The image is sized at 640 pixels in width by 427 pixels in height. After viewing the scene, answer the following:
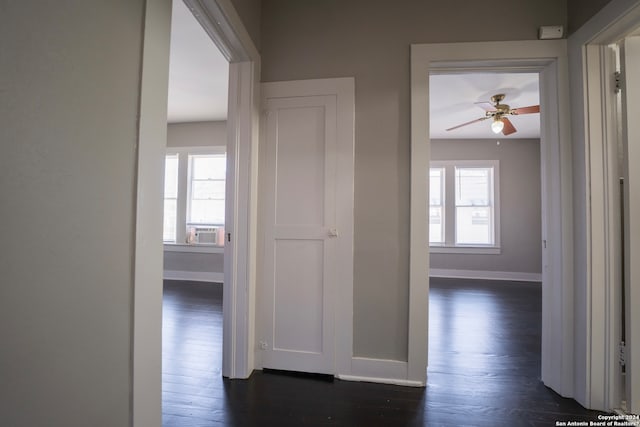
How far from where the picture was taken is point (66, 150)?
0.74 m

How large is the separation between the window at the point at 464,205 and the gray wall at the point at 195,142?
416 cm

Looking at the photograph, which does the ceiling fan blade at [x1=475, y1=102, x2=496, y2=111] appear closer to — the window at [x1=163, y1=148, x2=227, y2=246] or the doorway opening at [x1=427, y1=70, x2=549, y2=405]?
the doorway opening at [x1=427, y1=70, x2=549, y2=405]

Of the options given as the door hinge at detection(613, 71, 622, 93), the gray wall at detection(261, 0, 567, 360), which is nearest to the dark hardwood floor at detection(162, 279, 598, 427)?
the gray wall at detection(261, 0, 567, 360)

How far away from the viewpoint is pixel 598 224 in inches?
65.3

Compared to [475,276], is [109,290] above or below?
above

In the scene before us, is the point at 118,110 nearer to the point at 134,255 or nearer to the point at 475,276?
the point at 134,255

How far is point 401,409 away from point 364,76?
2.17 metres

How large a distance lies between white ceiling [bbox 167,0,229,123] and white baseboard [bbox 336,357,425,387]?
2.74 meters

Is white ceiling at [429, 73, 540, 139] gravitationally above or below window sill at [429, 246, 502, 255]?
above

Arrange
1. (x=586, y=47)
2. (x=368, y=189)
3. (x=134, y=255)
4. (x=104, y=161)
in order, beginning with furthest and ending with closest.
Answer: (x=368, y=189), (x=586, y=47), (x=134, y=255), (x=104, y=161)

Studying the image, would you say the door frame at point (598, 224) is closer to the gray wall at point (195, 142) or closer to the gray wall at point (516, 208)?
the gray wall at point (516, 208)

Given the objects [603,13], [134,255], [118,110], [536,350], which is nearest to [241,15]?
[118,110]

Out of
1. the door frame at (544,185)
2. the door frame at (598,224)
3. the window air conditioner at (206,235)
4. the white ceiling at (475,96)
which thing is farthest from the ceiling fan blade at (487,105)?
the window air conditioner at (206,235)

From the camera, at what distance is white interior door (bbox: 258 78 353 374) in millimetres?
1976
